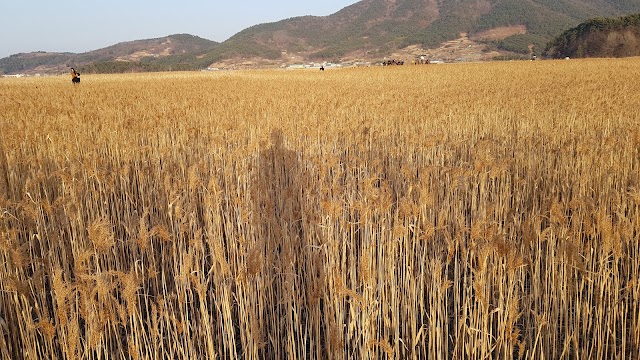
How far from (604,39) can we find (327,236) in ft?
223

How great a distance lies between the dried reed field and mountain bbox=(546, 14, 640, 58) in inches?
2234

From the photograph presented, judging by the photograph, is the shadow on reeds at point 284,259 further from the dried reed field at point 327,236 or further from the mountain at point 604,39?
the mountain at point 604,39

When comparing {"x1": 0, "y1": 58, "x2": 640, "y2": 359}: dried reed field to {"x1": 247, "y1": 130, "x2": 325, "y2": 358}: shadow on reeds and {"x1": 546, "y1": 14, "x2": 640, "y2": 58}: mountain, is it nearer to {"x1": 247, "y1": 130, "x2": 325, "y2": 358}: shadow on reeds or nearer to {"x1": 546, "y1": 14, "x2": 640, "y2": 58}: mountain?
{"x1": 247, "y1": 130, "x2": 325, "y2": 358}: shadow on reeds

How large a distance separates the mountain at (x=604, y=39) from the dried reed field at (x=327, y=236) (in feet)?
186

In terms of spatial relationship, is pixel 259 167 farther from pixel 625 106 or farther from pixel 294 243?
pixel 625 106

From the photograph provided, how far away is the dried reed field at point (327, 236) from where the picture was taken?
2.00 meters

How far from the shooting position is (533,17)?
653ft

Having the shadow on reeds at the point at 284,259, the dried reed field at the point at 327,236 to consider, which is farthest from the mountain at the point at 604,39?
the shadow on reeds at the point at 284,259

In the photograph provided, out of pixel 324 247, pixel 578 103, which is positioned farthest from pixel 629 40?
pixel 324 247

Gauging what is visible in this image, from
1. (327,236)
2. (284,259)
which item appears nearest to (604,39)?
(327,236)

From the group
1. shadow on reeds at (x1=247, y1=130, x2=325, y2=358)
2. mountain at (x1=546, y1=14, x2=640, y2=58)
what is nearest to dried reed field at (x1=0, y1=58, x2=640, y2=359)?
shadow on reeds at (x1=247, y1=130, x2=325, y2=358)

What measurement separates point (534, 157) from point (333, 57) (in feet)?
604

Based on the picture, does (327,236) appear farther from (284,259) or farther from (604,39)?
(604,39)

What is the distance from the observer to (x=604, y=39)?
5612 cm
